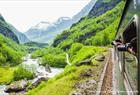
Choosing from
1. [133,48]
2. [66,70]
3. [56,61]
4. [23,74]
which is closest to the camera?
[133,48]

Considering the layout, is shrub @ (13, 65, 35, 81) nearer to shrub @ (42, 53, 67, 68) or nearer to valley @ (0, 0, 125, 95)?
valley @ (0, 0, 125, 95)

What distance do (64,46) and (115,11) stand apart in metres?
31.4

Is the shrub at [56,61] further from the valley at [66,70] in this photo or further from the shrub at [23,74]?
the shrub at [23,74]

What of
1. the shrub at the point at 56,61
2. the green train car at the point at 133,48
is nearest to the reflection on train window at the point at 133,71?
the green train car at the point at 133,48

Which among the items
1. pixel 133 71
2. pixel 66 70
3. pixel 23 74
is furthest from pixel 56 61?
pixel 133 71

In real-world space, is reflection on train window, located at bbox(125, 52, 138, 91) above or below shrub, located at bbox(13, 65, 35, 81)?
above

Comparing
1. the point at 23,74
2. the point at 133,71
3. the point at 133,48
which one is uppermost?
the point at 133,48

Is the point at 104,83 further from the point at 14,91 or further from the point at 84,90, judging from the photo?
the point at 14,91

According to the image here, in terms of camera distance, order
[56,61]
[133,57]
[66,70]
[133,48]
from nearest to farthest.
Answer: [133,48]
[133,57]
[66,70]
[56,61]

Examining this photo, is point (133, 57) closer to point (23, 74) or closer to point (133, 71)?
point (133, 71)

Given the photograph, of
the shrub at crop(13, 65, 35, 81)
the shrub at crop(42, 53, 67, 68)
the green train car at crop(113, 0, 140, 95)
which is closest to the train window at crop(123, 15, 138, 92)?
the green train car at crop(113, 0, 140, 95)

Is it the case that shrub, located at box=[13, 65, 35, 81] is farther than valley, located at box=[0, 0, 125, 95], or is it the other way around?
shrub, located at box=[13, 65, 35, 81]

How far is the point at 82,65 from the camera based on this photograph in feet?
100

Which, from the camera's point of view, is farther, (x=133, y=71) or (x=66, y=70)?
(x=66, y=70)
